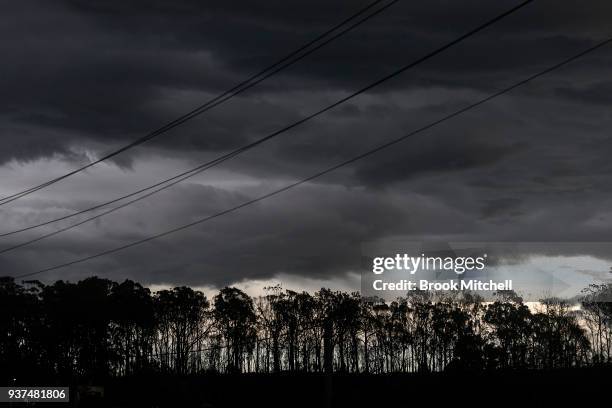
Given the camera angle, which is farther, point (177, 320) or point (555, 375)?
point (177, 320)

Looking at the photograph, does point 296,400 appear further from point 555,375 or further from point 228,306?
point 228,306

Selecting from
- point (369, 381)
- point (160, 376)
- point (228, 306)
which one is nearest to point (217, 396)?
point (160, 376)

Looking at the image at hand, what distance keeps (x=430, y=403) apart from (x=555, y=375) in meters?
13.3

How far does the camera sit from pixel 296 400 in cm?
9306

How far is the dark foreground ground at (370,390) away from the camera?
271 ft

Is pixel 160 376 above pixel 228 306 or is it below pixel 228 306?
below

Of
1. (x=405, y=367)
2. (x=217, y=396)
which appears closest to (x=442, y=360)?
(x=405, y=367)

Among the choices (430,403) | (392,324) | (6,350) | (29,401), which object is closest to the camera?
(430,403)

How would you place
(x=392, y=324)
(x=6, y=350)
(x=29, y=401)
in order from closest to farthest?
(x=29, y=401), (x=6, y=350), (x=392, y=324)

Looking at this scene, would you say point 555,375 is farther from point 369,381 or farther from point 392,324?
point 392,324

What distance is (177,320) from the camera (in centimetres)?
12950

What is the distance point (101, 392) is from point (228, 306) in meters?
35.0

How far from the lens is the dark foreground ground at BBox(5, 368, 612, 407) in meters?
82.7

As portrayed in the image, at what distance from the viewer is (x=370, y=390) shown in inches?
A: 3649
